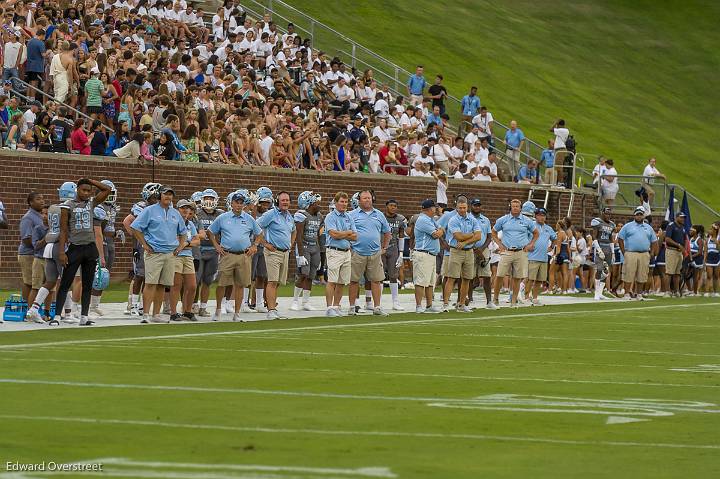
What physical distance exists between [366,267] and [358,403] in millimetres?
12025

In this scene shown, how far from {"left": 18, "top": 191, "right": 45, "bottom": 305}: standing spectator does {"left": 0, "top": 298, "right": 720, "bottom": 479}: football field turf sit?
5.58 ft

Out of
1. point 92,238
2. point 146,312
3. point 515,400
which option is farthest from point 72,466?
point 146,312

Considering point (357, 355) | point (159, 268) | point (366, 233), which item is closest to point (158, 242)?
point (159, 268)

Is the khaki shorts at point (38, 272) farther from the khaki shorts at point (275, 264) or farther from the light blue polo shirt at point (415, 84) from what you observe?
the light blue polo shirt at point (415, 84)

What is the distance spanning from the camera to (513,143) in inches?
1695

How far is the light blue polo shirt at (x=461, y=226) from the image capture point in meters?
25.2

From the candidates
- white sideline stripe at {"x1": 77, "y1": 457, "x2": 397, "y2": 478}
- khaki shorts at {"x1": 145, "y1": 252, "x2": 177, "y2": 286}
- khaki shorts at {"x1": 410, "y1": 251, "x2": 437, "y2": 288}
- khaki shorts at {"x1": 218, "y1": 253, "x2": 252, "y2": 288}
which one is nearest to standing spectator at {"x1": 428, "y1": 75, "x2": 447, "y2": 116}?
khaki shorts at {"x1": 410, "y1": 251, "x2": 437, "y2": 288}

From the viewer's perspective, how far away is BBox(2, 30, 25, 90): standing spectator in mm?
28406

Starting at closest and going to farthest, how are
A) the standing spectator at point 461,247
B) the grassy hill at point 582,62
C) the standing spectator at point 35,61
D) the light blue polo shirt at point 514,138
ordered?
the standing spectator at point 461,247 → the standing spectator at point 35,61 → the light blue polo shirt at point 514,138 → the grassy hill at point 582,62

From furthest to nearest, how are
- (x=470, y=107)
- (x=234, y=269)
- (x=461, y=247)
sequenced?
1. (x=470, y=107)
2. (x=461, y=247)
3. (x=234, y=269)

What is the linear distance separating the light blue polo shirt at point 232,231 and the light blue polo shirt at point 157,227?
1.33 m

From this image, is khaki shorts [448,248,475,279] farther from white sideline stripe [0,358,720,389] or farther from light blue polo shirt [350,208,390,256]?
white sideline stripe [0,358,720,389]

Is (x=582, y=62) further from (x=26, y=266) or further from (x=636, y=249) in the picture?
(x=26, y=266)

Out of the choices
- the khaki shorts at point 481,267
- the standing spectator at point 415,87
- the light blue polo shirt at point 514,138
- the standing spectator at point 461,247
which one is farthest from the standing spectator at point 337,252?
the standing spectator at point 415,87
